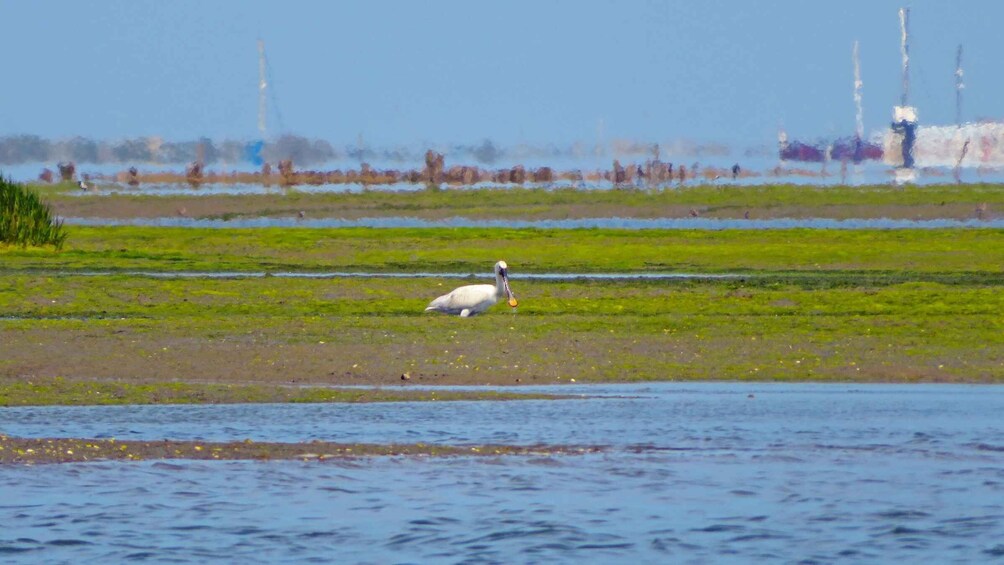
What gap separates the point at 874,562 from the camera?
29.9 feet

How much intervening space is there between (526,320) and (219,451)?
947cm

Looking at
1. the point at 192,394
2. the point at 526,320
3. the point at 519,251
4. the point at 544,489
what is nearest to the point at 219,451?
the point at 544,489

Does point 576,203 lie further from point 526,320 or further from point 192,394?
point 192,394

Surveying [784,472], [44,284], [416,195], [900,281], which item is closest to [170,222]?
[416,195]

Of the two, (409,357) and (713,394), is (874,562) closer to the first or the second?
(713,394)

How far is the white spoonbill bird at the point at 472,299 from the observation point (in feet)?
69.9

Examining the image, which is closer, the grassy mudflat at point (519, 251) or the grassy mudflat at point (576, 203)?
the grassy mudflat at point (519, 251)

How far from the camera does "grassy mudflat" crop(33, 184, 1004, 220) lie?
52469 millimetres

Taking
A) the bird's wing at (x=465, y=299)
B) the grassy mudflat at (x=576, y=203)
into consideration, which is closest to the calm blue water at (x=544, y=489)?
the bird's wing at (x=465, y=299)

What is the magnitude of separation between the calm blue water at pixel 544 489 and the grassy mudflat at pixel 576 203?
36547 millimetres

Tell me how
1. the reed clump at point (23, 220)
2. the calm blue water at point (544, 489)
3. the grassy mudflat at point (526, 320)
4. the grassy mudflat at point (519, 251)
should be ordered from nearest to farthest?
the calm blue water at point (544, 489)
the grassy mudflat at point (526, 320)
the grassy mudflat at point (519, 251)
the reed clump at point (23, 220)

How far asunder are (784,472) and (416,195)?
53.3 meters

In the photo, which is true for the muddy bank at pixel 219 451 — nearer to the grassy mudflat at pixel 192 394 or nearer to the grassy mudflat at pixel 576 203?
the grassy mudflat at pixel 192 394

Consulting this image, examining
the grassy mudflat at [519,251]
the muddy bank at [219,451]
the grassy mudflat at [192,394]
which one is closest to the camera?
the muddy bank at [219,451]
